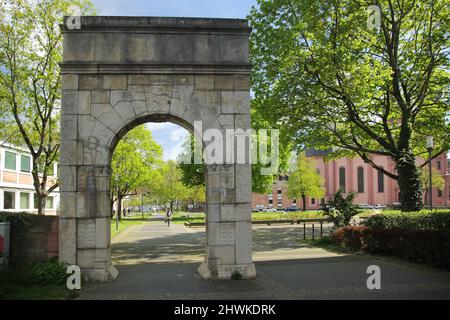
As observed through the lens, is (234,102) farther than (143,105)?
Yes

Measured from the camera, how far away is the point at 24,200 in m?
40.4

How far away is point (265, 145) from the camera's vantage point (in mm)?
35281

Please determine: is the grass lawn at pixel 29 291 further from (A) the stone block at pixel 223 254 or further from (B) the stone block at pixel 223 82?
(B) the stone block at pixel 223 82

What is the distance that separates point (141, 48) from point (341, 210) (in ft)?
42.9

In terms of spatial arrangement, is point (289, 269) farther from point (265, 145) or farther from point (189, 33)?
point (265, 145)

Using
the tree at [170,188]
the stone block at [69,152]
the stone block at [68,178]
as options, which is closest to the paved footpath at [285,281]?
the stone block at [68,178]

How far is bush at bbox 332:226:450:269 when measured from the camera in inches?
456

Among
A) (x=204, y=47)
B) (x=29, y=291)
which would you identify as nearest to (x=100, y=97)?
(x=204, y=47)

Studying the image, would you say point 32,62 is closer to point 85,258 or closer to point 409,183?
point 85,258

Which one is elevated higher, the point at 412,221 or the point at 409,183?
the point at 409,183

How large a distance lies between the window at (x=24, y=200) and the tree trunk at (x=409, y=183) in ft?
113
